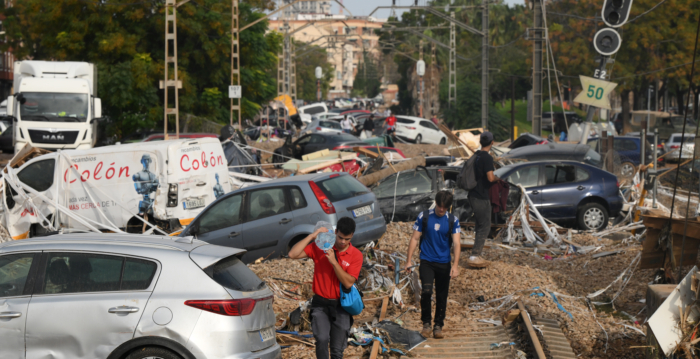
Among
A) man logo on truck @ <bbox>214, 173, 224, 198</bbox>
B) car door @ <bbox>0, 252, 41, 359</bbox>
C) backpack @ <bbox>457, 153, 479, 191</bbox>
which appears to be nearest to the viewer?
car door @ <bbox>0, 252, 41, 359</bbox>

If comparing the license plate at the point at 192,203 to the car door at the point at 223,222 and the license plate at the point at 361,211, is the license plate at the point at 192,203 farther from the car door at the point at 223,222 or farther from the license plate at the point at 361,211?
the license plate at the point at 361,211

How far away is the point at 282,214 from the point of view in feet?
36.8

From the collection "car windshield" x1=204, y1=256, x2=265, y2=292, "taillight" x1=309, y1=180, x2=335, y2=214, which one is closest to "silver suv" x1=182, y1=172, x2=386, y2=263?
"taillight" x1=309, y1=180, x2=335, y2=214

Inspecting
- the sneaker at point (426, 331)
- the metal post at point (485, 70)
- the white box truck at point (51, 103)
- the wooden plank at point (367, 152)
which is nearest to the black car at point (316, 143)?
the wooden plank at point (367, 152)

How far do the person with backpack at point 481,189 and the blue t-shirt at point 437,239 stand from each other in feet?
8.68

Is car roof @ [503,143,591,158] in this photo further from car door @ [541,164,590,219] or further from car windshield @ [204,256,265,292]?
car windshield @ [204,256,265,292]

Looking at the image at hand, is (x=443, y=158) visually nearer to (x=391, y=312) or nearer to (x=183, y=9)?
(x=391, y=312)

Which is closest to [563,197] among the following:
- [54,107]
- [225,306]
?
→ [225,306]

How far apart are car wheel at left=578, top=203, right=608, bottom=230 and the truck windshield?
58.4 feet

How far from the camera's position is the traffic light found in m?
16.5

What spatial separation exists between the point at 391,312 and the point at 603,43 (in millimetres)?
12019

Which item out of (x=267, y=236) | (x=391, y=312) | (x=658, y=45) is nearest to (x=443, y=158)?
(x=267, y=236)

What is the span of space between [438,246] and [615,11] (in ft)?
37.1

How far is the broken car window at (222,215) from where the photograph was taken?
37.6ft
